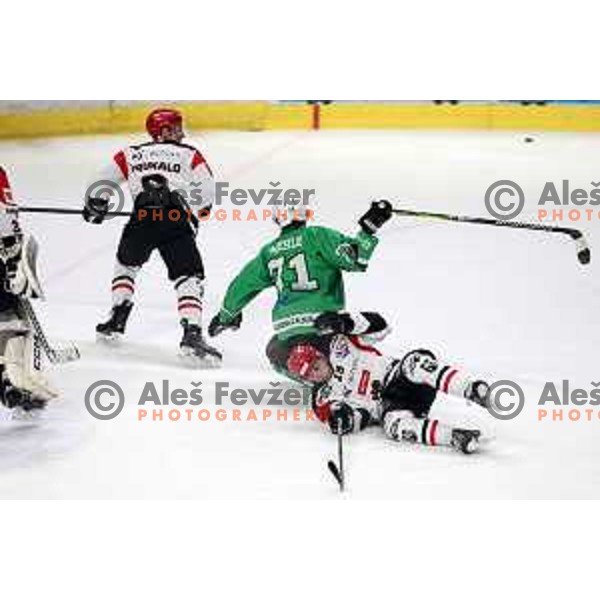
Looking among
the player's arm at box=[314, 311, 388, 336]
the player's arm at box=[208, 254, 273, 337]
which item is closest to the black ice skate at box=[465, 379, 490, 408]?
the player's arm at box=[314, 311, 388, 336]

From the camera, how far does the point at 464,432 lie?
8.59 feet

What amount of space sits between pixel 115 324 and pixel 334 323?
0.45 metres

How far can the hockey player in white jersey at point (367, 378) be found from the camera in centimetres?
266

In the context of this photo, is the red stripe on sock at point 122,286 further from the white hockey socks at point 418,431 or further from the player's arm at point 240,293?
the white hockey socks at point 418,431

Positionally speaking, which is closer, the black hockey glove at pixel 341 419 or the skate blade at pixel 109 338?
the black hockey glove at pixel 341 419

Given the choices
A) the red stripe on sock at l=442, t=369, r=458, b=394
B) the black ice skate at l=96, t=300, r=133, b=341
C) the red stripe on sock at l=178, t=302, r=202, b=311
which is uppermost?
the red stripe on sock at l=178, t=302, r=202, b=311

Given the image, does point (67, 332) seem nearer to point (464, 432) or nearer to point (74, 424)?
point (74, 424)

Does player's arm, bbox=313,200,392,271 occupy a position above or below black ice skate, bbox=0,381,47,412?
above

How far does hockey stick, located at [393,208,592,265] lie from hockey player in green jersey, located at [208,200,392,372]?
0.22 feet

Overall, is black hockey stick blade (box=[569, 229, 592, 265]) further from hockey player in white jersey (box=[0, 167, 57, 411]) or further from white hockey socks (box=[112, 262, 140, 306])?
hockey player in white jersey (box=[0, 167, 57, 411])

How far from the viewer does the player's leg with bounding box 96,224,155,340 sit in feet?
8.95

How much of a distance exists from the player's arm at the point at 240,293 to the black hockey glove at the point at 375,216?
223 mm

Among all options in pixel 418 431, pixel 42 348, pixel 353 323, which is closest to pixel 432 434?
pixel 418 431

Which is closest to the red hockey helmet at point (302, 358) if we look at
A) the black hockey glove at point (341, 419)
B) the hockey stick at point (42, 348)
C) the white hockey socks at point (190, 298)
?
the black hockey glove at point (341, 419)
